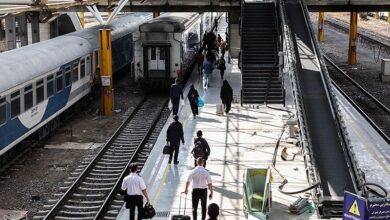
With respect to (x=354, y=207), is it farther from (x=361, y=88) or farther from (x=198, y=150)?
(x=361, y=88)

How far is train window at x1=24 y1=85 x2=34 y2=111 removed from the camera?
18.5 m

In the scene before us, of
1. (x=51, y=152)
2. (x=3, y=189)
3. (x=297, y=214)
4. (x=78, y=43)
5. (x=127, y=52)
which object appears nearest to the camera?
(x=297, y=214)

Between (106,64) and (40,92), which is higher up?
(106,64)

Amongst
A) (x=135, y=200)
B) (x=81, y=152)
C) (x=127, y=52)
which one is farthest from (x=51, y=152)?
(x=127, y=52)

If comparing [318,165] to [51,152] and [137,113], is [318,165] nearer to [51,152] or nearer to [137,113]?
[51,152]

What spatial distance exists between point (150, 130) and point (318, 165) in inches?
328

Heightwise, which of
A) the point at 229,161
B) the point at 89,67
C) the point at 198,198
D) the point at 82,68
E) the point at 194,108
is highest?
the point at 82,68

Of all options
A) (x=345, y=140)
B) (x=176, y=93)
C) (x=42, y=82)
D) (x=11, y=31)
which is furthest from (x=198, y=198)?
(x=11, y=31)

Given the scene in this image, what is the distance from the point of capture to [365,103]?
29891mm

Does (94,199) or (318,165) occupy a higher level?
(318,165)

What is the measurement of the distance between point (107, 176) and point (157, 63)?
1179 centimetres

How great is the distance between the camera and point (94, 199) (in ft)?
51.3

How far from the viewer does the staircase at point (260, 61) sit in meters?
24.5

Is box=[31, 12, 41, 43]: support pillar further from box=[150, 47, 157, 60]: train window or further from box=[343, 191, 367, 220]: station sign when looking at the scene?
box=[343, 191, 367, 220]: station sign
